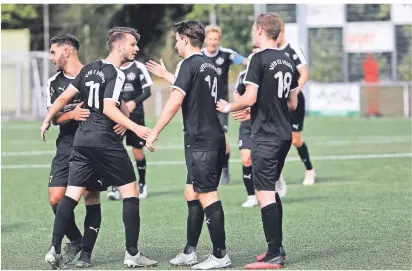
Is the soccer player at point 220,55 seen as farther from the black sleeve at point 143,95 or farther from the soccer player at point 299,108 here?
the black sleeve at point 143,95

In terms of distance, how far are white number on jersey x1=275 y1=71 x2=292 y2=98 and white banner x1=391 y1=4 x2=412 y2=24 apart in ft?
105

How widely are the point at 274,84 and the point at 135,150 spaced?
5939mm

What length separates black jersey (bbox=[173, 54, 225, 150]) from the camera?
8.30 m

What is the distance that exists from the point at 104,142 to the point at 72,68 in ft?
3.13

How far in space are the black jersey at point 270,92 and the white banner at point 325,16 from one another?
103ft

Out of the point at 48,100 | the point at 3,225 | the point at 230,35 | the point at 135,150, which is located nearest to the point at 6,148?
the point at 135,150

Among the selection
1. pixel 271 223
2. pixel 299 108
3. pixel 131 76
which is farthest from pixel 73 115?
pixel 299 108

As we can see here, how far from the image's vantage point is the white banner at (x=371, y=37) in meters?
39.4

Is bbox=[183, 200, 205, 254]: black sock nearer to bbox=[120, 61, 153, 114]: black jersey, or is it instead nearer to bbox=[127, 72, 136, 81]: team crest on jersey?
bbox=[120, 61, 153, 114]: black jersey

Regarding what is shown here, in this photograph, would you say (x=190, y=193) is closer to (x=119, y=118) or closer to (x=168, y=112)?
(x=168, y=112)

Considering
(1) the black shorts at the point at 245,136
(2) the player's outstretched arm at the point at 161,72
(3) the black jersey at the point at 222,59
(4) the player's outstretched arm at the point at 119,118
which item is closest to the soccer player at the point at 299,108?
(3) the black jersey at the point at 222,59

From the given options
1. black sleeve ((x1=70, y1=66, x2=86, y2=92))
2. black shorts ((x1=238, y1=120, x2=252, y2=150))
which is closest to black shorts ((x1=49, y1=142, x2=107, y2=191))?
black sleeve ((x1=70, y1=66, x2=86, y2=92))

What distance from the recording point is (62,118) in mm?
8727

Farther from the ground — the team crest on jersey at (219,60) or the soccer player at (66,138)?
the team crest on jersey at (219,60)
